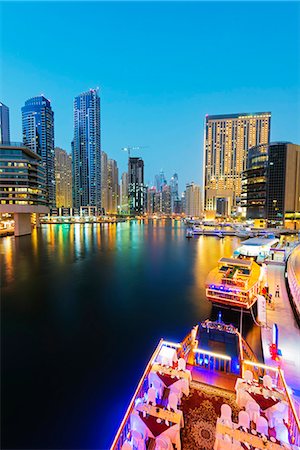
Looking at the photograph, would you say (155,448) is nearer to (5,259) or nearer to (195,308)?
(195,308)

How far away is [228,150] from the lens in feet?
460

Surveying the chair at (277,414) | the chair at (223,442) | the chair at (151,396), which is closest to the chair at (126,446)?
the chair at (151,396)

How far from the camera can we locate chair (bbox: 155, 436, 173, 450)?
13.0 feet

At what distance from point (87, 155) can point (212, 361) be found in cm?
18729

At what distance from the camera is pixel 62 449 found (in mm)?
5680

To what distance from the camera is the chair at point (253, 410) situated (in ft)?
14.7

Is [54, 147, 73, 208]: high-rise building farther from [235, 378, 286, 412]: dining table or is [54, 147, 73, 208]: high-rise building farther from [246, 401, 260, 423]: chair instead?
[246, 401, 260, 423]: chair

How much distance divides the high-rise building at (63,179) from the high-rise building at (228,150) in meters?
103

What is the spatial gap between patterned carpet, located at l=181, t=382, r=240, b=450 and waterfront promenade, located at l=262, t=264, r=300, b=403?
91.0 inches

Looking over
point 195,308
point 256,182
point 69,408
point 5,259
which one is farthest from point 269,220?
point 69,408

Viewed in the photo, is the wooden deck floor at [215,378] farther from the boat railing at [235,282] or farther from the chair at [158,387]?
the boat railing at [235,282]

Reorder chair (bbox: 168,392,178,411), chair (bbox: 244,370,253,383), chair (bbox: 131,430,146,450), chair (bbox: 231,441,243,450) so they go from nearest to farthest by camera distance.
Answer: chair (bbox: 231,441,243,450), chair (bbox: 131,430,146,450), chair (bbox: 168,392,178,411), chair (bbox: 244,370,253,383)

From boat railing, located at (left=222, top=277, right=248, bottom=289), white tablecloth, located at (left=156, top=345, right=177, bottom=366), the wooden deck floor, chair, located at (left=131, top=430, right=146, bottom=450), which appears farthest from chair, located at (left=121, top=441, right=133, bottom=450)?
boat railing, located at (left=222, top=277, right=248, bottom=289)

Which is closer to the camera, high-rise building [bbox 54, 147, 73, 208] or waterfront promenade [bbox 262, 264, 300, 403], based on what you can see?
waterfront promenade [bbox 262, 264, 300, 403]
